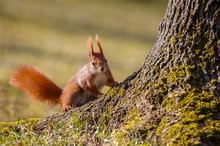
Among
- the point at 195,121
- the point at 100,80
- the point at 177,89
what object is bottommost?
the point at 195,121

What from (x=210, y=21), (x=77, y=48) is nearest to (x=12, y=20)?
(x=77, y=48)

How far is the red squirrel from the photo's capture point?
5688 mm

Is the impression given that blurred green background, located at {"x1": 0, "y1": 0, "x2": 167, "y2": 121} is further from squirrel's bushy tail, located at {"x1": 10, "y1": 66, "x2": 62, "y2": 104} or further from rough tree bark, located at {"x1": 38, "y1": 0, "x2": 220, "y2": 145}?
rough tree bark, located at {"x1": 38, "y1": 0, "x2": 220, "y2": 145}

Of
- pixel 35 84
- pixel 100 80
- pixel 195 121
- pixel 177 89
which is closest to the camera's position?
pixel 195 121

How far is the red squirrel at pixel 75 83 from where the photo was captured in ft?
18.7

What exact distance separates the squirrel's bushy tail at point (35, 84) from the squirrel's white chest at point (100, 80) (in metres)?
0.42

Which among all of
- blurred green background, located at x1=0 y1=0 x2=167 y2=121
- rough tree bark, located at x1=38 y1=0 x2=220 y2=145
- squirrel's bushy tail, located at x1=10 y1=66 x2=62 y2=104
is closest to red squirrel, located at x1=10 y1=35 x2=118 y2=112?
squirrel's bushy tail, located at x1=10 y1=66 x2=62 y2=104

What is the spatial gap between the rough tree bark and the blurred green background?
2060 mm

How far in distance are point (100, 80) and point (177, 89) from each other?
1090 millimetres

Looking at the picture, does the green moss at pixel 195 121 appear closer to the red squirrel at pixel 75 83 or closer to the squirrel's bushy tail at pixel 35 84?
the red squirrel at pixel 75 83

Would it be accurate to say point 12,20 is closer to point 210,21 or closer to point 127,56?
point 127,56

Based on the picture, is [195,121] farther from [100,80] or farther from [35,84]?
[35,84]

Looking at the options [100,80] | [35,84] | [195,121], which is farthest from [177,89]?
[35,84]

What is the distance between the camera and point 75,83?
5.81 m
